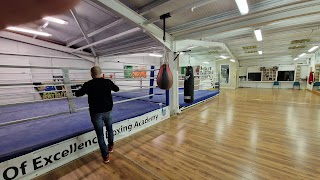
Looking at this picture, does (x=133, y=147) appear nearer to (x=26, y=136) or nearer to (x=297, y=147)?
(x=26, y=136)

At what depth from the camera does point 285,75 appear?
42.1ft

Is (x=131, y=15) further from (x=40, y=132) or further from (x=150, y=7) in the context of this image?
(x=40, y=132)

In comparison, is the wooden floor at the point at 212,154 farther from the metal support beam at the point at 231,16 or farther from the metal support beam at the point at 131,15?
the metal support beam at the point at 231,16

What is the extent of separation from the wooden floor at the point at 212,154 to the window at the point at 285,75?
456 inches

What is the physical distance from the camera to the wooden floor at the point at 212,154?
1991 millimetres

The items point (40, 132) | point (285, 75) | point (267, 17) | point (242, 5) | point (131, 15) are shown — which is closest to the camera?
point (40, 132)

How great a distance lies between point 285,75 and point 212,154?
1455 cm

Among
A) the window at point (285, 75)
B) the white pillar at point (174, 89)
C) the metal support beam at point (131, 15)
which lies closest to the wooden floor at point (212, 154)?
the white pillar at point (174, 89)

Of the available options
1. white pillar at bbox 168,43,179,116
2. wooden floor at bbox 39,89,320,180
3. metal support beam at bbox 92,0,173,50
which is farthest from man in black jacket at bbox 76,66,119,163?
white pillar at bbox 168,43,179,116

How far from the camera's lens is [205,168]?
2088mm

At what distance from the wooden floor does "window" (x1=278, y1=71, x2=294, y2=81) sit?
38.0 ft

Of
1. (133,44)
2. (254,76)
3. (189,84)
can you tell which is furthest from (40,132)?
(254,76)

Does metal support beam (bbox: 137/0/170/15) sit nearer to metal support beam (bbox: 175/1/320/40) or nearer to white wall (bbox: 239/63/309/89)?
metal support beam (bbox: 175/1/320/40)

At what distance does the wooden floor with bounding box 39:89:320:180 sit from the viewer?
78.4 inches
